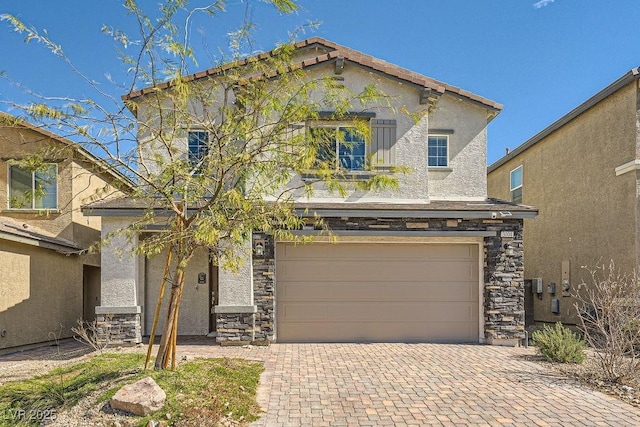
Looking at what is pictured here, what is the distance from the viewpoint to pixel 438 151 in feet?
40.3

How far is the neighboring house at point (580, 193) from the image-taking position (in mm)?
11227

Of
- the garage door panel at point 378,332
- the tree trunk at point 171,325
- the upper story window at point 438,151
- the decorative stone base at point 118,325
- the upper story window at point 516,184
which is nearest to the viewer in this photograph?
the tree trunk at point 171,325

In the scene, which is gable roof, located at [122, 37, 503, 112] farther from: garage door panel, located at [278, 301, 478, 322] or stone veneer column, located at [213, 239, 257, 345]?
garage door panel, located at [278, 301, 478, 322]

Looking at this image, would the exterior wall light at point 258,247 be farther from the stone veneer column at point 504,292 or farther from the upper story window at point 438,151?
the stone veneer column at point 504,292

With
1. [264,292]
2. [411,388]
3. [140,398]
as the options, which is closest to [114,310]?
[264,292]

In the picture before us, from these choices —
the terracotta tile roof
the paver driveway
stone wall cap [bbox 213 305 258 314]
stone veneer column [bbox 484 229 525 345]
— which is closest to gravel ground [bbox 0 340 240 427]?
the paver driveway

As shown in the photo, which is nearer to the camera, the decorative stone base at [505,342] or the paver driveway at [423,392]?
the paver driveway at [423,392]

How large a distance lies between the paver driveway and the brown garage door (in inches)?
48.9

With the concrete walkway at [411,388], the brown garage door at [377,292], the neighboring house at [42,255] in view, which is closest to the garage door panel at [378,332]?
the brown garage door at [377,292]

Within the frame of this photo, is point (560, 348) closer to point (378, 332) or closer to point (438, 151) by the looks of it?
point (378, 332)

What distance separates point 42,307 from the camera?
36.5 feet

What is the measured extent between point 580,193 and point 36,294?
1498cm

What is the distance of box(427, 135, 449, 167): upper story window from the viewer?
12156 millimetres

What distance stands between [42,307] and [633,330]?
12850 millimetres
